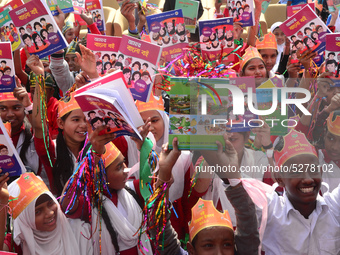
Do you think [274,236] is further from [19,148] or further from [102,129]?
[19,148]

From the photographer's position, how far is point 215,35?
4.04 m

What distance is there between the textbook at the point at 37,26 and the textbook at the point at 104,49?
0.29 metres

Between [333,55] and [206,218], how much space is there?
59.0 inches

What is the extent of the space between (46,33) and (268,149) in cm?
190

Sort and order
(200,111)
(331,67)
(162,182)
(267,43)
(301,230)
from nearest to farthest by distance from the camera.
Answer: (200,111) → (162,182) → (301,230) → (331,67) → (267,43)

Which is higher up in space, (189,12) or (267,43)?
(189,12)

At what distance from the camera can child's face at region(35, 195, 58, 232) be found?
294 centimetres

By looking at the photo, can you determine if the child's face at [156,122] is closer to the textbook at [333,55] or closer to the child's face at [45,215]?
the child's face at [45,215]

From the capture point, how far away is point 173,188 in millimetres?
3273

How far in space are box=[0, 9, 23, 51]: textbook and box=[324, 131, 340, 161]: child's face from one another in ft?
8.59

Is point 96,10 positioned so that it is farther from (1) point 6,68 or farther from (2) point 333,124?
(2) point 333,124

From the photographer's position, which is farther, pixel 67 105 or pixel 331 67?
pixel 67 105

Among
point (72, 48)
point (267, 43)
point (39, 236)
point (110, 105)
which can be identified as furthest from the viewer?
point (72, 48)

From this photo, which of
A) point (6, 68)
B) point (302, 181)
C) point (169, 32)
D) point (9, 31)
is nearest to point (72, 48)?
point (9, 31)
